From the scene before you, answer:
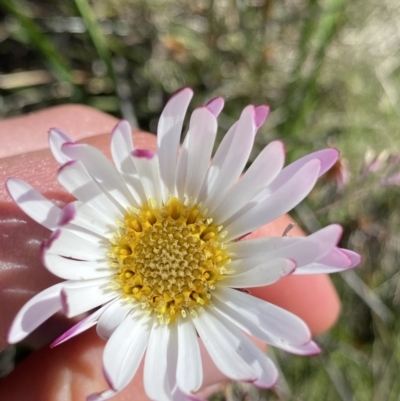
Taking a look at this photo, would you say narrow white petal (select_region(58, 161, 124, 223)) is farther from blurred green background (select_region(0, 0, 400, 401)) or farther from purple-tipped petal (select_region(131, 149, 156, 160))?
blurred green background (select_region(0, 0, 400, 401))

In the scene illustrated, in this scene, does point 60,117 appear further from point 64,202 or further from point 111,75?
point 64,202

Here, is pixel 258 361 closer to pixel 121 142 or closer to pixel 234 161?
pixel 234 161

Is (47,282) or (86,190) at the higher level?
(86,190)

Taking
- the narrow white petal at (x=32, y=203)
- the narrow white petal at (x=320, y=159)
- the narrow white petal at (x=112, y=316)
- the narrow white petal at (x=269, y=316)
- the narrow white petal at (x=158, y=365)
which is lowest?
the narrow white petal at (x=158, y=365)

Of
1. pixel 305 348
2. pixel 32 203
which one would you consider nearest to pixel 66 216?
pixel 32 203

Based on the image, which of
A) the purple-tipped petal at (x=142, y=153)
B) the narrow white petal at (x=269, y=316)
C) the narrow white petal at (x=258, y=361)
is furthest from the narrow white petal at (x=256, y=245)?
the purple-tipped petal at (x=142, y=153)

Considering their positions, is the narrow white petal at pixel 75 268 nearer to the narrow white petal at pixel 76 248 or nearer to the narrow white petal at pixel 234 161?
the narrow white petal at pixel 76 248

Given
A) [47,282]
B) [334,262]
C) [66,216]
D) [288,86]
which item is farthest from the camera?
[288,86]
